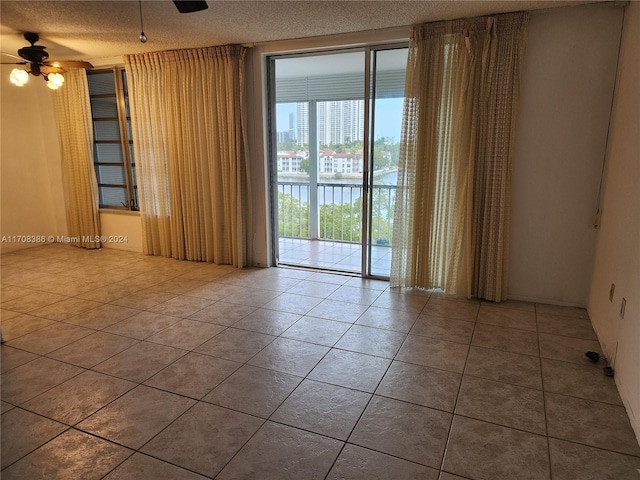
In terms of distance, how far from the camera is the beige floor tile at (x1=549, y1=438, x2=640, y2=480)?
1695 millimetres

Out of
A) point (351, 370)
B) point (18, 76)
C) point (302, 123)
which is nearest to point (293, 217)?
point (302, 123)

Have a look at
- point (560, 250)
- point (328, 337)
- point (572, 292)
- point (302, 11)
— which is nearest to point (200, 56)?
point (302, 11)

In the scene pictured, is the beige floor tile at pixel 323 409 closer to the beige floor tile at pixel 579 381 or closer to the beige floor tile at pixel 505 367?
the beige floor tile at pixel 505 367

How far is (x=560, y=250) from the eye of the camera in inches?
136

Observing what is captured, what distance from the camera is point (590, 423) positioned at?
6.60 ft

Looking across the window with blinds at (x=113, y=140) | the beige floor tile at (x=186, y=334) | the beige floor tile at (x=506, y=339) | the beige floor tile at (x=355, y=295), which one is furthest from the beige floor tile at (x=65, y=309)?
the beige floor tile at (x=506, y=339)

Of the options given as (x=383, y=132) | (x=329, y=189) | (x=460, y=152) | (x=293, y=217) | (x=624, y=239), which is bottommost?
(x=293, y=217)

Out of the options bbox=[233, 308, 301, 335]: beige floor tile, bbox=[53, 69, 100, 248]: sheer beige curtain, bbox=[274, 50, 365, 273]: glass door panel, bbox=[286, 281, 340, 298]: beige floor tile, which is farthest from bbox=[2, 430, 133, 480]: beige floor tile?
bbox=[53, 69, 100, 248]: sheer beige curtain

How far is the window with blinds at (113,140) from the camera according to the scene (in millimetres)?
5156

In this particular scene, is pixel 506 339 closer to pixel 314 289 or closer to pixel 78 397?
pixel 314 289

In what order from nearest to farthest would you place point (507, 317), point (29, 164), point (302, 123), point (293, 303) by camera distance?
point (507, 317) → point (293, 303) → point (29, 164) → point (302, 123)

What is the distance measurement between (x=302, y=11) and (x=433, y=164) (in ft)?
5.44

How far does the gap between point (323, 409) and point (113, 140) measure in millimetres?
4803

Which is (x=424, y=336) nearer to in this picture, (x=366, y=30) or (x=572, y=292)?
(x=572, y=292)
